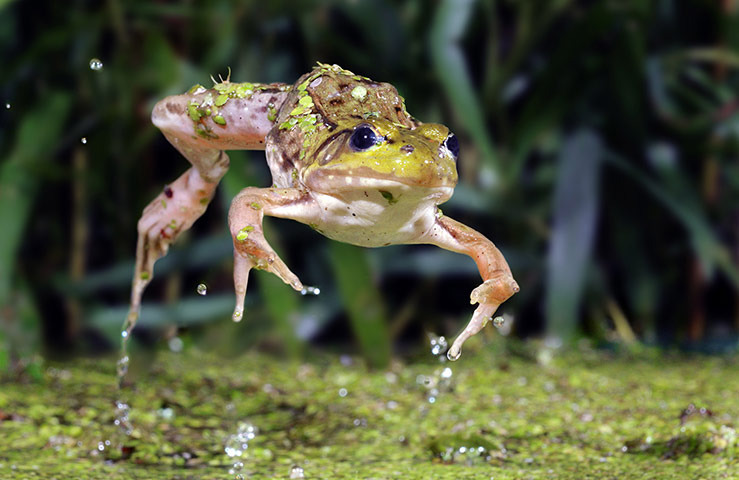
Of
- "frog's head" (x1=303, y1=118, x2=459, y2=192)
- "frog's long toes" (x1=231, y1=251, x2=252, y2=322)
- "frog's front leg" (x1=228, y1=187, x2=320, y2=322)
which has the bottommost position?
"frog's long toes" (x1=231, y1=251, x2=252, y2=322)

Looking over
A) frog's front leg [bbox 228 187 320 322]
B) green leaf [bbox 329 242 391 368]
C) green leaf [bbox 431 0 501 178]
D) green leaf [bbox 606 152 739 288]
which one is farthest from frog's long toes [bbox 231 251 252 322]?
green leaf [bbox 606 152 739 288]

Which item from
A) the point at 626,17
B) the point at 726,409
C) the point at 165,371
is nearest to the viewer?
the point at 726,409

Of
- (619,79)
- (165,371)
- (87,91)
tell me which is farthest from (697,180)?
(87,91)

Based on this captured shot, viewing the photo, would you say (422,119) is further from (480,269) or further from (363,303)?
(480,269)

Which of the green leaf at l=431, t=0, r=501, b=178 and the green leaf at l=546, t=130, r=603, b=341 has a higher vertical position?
the green leaf at l=431, t=0, r=501, b=178

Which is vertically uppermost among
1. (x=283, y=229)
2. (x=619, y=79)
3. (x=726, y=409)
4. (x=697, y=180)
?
(x=619, y=79)

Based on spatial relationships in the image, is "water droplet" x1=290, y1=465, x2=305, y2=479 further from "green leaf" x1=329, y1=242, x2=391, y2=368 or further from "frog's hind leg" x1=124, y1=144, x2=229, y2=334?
"green leaf" x1=329, y1=242, x2=391, y2=368

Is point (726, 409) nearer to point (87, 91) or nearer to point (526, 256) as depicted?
point (526, 256)
